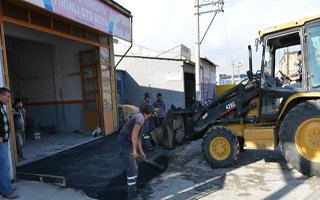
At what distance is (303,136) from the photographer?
17.6ft

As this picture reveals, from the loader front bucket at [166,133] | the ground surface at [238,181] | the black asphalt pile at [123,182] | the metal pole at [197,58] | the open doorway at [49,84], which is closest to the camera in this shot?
the ground surface at [238,181]

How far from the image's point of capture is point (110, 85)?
35.5ft

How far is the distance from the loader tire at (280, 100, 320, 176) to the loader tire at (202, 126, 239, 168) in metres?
0.95

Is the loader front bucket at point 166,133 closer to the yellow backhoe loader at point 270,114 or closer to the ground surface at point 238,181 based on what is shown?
the yellow backhoe loader at point 270,114

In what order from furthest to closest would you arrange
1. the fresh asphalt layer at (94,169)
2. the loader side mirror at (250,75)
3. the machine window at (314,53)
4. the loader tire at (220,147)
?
1. the loader side mirror at (250,75)
2. the loader tire at (220,147)
3. the machine window at (314,53)
4. the fresh asphalt layer at (94,169)

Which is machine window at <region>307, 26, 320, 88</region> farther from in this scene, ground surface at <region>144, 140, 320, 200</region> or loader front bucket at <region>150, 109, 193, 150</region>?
loader front bucket at <region>150, 109, 193, 150</region>

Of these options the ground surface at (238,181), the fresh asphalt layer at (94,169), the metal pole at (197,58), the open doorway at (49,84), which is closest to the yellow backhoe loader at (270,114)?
the ground surface at (238,181)

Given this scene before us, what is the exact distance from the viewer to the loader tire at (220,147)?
5906mm

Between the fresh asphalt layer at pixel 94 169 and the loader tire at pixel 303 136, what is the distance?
253 centimetres

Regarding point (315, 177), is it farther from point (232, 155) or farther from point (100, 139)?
point (100, 139)

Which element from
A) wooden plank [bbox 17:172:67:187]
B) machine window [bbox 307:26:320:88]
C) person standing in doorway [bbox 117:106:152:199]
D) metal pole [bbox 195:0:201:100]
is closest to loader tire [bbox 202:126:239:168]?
machine window [bbox 307:26:320:88]

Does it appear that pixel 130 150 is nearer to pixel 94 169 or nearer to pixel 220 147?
pixel 94 169

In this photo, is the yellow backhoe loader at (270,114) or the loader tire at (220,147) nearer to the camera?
the yellow backhoe loader at (270,114)

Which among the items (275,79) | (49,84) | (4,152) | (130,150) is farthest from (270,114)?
(49,84)
